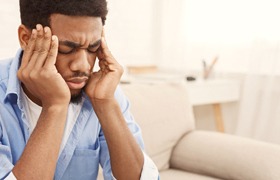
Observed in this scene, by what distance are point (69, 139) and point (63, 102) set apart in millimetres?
165

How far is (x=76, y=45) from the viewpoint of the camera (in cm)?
99

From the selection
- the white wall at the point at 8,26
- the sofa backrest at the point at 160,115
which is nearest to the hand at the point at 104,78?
the sofa backrest at the point at 160,115

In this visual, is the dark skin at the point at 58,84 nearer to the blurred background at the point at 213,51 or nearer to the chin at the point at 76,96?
the chin at the point at 76,96

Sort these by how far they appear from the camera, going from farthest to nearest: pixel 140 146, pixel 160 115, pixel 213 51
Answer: pixel 213 51 < pixel 160 115 < pixel 140 146

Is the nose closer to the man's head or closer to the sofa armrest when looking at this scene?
the man's head

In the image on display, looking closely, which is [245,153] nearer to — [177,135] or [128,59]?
[177,135]

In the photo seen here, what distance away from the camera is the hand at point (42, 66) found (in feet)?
3.09

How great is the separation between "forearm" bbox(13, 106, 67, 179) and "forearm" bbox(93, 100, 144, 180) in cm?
14

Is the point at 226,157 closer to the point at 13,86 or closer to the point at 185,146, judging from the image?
the point at 185,146

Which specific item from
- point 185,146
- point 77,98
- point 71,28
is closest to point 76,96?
point 77,98

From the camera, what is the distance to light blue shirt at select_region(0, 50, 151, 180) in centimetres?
100

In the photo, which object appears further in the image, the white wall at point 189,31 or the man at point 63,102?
the white wall at point 189,31

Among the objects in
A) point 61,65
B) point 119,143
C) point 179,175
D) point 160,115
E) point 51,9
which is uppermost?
point 51,9

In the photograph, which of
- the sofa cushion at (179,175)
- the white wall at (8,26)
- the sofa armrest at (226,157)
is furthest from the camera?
the white wall at (8,26)
